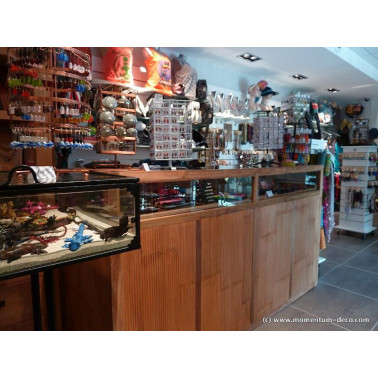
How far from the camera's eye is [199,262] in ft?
6.51

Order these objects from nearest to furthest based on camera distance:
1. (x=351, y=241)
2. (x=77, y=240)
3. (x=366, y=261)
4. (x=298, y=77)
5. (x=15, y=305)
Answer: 1. (x=77, y=240)
2. (x=15, y=305)
3. (x=366, y=261)
4. (x=351, y=241)
5. (x=298, y=77)

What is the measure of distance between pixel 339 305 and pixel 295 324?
0.67m

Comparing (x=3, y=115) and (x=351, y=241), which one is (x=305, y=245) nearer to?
(x=351, y=241)

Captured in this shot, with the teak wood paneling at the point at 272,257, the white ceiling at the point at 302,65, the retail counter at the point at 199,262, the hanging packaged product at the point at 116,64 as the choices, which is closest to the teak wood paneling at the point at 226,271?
the retail counter at the point at 199,262

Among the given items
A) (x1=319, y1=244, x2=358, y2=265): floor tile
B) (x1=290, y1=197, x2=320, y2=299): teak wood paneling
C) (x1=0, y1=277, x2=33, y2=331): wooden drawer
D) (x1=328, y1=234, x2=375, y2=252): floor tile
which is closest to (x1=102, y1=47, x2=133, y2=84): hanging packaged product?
(x1=0, y1=277, x2=33, y2=331): wooden drawer

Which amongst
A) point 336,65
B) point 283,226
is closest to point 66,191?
point 283,226

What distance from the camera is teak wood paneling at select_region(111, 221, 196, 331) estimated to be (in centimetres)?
161

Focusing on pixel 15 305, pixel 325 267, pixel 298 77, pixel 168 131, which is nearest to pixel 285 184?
pixel 168 131

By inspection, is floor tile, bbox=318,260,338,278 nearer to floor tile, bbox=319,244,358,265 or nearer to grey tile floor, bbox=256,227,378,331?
grey tile floor, bbox=256,227,378,331

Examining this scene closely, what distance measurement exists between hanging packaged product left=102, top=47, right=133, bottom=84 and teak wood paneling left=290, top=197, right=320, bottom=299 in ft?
7.44

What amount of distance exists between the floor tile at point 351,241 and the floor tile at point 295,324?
2.53 meters

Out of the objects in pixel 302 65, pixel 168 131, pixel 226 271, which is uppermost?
pixel 302 65

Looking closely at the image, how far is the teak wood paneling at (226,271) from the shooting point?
2043 millimetres

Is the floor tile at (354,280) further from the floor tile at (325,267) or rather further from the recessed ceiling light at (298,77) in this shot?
the recessed ceiling light at (298,77)
